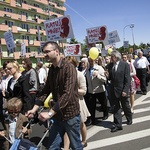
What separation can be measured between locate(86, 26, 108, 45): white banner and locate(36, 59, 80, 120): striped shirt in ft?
32.0

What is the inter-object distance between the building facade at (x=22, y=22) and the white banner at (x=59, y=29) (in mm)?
33656

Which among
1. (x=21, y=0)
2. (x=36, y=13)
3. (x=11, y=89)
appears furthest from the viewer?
(x=36, y=13)

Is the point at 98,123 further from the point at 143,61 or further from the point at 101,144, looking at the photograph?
the point at 143,61

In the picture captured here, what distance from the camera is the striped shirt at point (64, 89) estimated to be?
2.86 meters

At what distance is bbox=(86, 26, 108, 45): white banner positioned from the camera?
41.6ft

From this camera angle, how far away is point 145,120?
6398 millimetres

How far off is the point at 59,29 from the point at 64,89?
21.6 ft

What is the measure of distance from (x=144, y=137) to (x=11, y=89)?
9.55 feet

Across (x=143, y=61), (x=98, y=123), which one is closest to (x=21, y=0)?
(x=143, y=61)

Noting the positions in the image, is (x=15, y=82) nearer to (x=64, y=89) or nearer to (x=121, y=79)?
(x=64, y=89)

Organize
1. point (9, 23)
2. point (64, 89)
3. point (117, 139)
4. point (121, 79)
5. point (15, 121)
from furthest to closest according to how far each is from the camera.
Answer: point (9, 23) < point (121, 79) < point (117, 139) < point (15, 121) < point (64, 89)

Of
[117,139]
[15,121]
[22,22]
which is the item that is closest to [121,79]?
[117,139]

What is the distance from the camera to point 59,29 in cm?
922

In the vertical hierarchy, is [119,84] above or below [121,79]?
below
